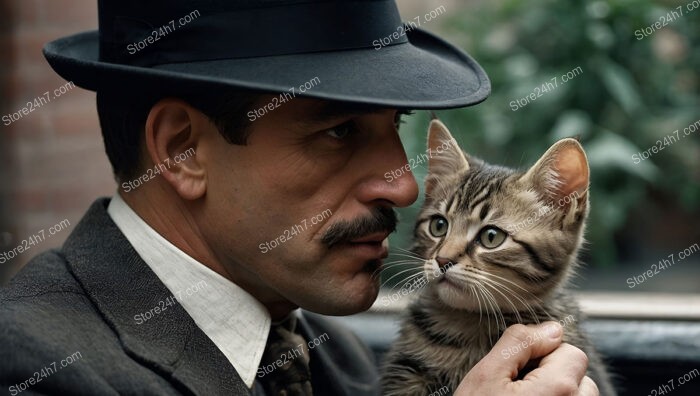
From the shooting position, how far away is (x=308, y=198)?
192 cm

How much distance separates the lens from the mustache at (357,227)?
1922 millimetres

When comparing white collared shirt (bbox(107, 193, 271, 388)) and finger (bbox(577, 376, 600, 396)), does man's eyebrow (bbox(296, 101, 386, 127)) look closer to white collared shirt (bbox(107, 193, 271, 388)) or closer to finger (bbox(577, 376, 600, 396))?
white collared shirt (bbox(107, 193, 271, 388))

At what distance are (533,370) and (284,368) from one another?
1.84 feet

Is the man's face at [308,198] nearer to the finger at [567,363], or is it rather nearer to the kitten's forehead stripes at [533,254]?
the kitten's forehead stripes at [533,254]

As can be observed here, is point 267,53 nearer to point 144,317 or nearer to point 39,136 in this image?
point 144,317

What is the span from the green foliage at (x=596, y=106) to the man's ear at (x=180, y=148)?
2583 millimetres

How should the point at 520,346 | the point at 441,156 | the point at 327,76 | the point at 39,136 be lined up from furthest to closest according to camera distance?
the point at 39,136, the point at 441,156, the point at 520,346, the point at 327,76

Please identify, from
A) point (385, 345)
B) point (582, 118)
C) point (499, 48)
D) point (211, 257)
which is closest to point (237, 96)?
point (211, 257)

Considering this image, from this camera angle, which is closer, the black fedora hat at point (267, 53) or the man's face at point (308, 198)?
the black fedora hat at point (267, 53)

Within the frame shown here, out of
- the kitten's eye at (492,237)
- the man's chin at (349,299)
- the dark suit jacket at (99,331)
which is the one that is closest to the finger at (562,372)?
the kitten's eye at (492,237)

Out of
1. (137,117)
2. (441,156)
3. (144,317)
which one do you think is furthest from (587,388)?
(137,117)

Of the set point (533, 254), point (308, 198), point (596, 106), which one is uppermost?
point (308, 198)

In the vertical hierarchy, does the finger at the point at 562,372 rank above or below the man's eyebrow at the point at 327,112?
below

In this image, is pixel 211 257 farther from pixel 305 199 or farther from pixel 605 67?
pixel 605 67
